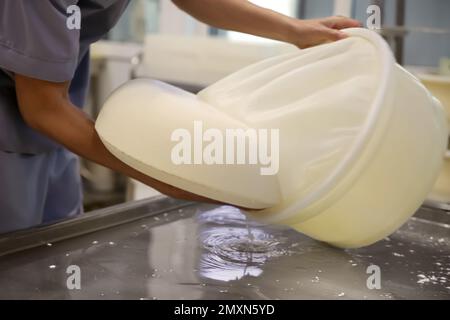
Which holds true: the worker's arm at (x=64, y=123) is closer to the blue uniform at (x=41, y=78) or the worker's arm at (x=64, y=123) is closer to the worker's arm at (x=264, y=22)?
the blue uniform at (x=41, y=78)

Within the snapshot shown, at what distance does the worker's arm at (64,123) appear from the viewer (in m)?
0.69

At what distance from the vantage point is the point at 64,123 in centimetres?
69

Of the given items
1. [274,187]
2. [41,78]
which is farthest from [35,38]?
[274,187]

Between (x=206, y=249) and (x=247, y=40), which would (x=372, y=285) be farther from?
(x=247, y=40)

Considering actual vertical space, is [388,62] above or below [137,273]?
above

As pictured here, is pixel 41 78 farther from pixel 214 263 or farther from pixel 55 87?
pixel 214 263

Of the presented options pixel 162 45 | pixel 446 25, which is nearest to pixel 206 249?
pixel 446 25

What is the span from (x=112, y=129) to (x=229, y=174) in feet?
0.46

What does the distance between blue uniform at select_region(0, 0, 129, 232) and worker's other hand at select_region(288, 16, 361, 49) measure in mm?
253

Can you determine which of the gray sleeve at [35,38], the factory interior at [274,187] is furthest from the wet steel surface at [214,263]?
the gray sleeve at [35,38]

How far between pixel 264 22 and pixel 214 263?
15.4 inches

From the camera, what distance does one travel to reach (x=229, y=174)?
64 centimetres

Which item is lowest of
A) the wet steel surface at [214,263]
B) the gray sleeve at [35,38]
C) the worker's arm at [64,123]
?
the wet steel surface at [214,263]

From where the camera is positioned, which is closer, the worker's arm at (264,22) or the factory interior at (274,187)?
the factory interior at (274,187)
